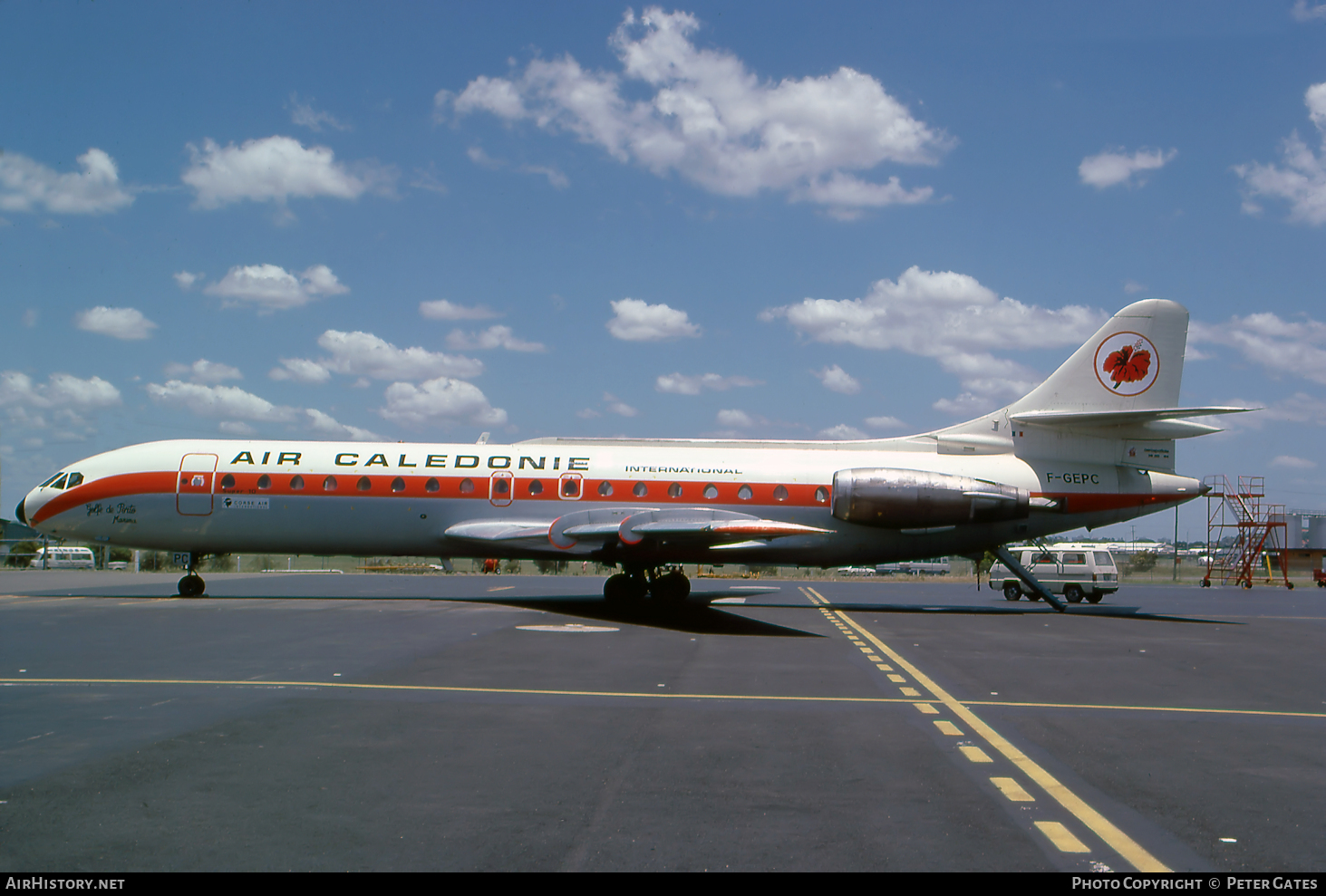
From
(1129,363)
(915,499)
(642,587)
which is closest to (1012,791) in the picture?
(915,499)

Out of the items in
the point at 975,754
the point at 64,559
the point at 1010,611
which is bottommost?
the point at 64,559

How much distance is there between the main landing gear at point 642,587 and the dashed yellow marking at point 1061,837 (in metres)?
18.0

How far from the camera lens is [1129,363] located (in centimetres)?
2447

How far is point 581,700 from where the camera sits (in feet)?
32.2

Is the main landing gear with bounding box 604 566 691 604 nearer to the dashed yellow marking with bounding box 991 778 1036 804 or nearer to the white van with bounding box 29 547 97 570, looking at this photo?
the dashed yellow marking with bounding box 991 778 1036 804

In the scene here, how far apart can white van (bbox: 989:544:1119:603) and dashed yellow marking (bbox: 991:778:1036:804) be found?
24397mm

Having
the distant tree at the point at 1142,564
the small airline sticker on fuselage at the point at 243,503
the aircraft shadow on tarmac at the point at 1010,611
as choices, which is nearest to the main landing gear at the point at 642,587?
the aircraft shadow on tarmac at the point at 1010,611

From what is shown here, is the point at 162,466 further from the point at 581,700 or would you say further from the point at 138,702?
the point at 581,700

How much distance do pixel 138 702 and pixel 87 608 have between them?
1226 cm

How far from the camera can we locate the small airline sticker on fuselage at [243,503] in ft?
75.8

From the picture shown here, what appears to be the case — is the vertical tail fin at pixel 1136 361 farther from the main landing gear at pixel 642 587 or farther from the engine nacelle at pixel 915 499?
the main landing gear at pixel 642 587

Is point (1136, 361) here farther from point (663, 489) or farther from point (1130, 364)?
point (663, 489)

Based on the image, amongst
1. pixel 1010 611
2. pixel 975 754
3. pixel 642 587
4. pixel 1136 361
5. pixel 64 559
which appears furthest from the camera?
pixel 64 559

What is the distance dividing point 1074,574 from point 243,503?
87.1 feet
